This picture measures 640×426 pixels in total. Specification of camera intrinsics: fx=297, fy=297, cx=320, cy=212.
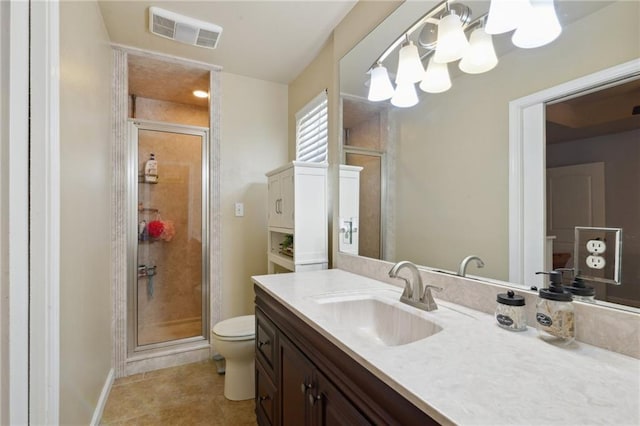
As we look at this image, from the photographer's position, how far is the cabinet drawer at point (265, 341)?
139 centimetres

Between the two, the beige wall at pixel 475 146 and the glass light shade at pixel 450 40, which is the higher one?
the glass light shade at pixel 450 40

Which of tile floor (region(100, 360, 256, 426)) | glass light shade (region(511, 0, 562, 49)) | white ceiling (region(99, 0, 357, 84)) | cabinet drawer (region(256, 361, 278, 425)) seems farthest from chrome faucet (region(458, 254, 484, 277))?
white ceiling (region(99, 0, 357, 84))

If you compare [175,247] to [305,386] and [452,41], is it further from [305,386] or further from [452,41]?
[452,41]

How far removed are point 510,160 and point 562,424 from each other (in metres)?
0.84

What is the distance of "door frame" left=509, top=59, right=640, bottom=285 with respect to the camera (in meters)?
0.96

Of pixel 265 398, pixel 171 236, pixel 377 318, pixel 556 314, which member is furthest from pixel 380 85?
pixel 171 236

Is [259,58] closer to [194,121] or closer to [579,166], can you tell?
[194,121]

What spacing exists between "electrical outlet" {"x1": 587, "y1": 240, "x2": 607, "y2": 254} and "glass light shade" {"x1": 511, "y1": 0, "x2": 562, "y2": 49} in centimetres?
63

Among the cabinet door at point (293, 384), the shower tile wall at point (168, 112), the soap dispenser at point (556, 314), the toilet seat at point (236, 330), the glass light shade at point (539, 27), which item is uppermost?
the shower tile wall at point (168, 112)

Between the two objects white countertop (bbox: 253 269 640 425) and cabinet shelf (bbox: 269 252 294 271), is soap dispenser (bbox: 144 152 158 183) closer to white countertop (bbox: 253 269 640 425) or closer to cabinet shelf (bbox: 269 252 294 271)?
cabinet shelf (bbox: 269 252 294 271)

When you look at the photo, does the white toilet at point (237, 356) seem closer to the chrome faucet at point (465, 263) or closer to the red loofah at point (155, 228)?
the red loofah at point (155, 228)

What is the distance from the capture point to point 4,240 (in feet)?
2.90

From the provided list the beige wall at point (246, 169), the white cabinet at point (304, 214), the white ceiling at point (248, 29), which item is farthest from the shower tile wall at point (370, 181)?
the beige wall at point (246, 169)

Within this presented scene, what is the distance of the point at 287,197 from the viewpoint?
2162 millimetres
